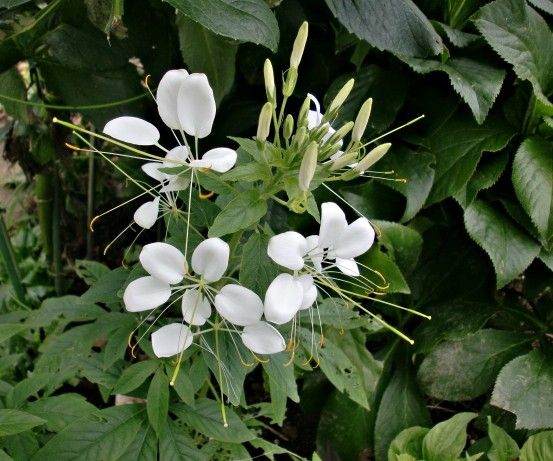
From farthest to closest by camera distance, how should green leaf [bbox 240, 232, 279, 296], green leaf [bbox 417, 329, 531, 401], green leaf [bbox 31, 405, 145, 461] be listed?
green leaf [bbox 417, 329, 531, 401] → green leaf [bbox 31, 405, 145, 461] → green leaf [bbox 240, 232, 279, 296]

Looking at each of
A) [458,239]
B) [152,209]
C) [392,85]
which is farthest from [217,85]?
[458,239]

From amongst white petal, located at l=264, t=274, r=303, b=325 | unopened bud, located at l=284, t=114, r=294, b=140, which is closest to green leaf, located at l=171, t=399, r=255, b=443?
white petal, located at l=264, t=274, r=303, b=325

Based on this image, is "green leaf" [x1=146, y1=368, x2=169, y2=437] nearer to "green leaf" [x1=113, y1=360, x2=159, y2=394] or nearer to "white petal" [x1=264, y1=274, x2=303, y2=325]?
"green leaf" [x1=113, y1=360, x2=159, y2=394]

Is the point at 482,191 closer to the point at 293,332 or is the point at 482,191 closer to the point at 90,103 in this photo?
the point at 293,332

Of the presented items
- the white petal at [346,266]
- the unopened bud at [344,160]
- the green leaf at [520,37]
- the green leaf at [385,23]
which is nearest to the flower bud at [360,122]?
the unopened bud at [344,160]

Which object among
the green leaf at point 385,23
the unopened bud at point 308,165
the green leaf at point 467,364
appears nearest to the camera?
the unopened bud at point 308,165

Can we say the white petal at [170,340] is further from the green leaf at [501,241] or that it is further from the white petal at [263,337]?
the green leaf at [501,241]

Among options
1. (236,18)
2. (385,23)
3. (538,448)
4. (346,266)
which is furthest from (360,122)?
(538,448)
